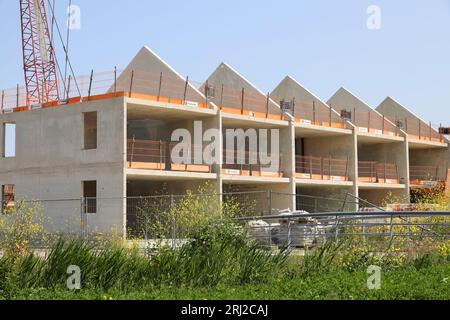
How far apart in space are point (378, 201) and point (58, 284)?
1469 inches

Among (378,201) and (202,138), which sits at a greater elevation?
(202,138)

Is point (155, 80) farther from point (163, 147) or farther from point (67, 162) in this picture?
point (67, 162)

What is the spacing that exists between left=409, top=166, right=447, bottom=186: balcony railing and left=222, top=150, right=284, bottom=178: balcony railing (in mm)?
14663

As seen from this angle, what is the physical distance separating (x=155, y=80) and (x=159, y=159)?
173 inches

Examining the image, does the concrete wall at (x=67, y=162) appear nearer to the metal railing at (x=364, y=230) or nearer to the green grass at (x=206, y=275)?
the metal railing at (x=364, y=230)

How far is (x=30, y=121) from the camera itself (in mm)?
33312

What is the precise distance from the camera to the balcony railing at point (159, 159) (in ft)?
101

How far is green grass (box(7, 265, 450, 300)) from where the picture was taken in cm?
1020

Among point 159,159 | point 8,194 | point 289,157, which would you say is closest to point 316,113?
point 289,157

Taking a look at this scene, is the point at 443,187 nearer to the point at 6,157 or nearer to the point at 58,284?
the point at 6,157

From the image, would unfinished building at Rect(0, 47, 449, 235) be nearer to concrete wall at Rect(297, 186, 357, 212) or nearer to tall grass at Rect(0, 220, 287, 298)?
concrete wall at Rect(297, 186, 357, 212)

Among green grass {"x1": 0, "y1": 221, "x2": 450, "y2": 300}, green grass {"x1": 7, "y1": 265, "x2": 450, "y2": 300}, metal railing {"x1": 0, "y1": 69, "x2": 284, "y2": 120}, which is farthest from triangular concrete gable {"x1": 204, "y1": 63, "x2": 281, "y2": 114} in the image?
green grass {"x1": 7, "y1": 265, "x2": 450, "y2": 300}

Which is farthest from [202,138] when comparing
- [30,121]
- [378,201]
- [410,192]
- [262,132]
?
[410,192]

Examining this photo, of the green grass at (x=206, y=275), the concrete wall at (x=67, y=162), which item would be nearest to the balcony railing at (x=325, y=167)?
the concrete wall at (x=67, y=162)
